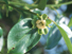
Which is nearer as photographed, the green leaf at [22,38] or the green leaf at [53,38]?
the green leaf at [22,38]

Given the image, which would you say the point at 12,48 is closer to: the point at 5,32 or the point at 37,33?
the point at 37,33

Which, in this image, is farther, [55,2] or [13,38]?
[55,2]

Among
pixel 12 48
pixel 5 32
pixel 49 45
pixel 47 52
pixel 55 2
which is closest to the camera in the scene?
pixel 12 48

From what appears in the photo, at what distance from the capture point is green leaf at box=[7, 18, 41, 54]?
0.54 meters

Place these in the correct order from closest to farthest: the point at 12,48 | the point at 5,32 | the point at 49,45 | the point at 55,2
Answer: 1. the point at 12,48
2. the point at 49,45
3. the point at 55,2
4. the point at 5,32

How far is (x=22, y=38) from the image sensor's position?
0.57 metres

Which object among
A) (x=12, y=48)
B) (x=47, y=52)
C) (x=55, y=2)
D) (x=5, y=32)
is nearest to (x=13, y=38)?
(x=12, y=48)

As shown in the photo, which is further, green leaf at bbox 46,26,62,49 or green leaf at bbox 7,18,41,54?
green leaf at bbox 46,26,62,49

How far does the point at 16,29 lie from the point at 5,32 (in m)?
0.78

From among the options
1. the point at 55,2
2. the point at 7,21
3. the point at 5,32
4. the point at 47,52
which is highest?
the point at 7,21

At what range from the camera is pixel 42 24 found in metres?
0.60

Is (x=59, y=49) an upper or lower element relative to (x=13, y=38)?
upper

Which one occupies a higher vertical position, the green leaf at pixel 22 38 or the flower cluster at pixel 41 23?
the flower cluster at pixel 41 23

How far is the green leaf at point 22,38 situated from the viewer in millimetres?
537
